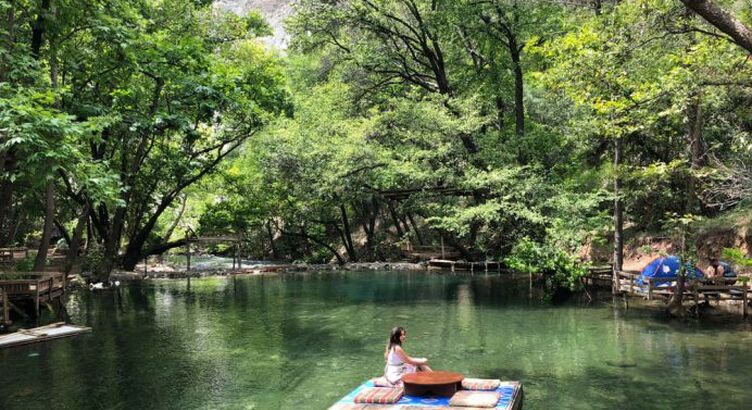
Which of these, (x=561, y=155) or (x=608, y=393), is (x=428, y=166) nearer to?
(x=561, y=155)

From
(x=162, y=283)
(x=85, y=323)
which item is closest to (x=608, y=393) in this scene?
(x=85, y=323)

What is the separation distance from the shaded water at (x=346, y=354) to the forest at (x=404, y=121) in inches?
133

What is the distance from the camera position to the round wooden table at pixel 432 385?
802 centimetres

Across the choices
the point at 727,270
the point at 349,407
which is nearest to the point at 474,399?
the point at 349,407

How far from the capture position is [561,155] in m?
28.0

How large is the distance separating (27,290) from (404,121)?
16930 mm

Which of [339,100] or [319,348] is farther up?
[339,100]

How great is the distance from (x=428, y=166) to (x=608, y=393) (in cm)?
1788

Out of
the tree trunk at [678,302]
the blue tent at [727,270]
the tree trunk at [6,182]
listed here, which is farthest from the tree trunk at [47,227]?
the blue tent at [727,270]

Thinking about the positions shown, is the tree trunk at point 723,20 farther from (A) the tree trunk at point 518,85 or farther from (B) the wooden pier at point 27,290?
(A) the tree trunk at point 518,85

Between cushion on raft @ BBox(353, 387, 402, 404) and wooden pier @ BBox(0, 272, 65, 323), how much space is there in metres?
12.0

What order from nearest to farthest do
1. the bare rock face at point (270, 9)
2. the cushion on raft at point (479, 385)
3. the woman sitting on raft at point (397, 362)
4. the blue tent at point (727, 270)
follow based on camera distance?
the cushion on raft at point (479, 385), the woman sitting on raft at point (397, 362), the blue tent at point (727, 270), the bare rock face at point (270, 9)

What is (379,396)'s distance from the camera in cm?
798

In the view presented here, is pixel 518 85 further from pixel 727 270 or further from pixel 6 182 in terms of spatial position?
pixel 6 182
